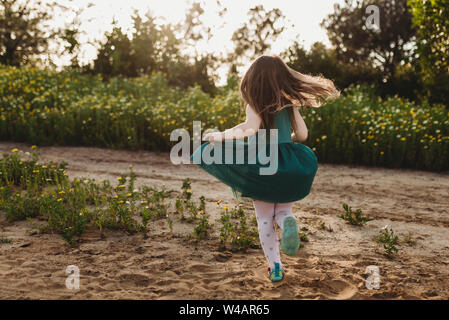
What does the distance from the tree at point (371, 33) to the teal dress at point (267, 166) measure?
64.2 feet

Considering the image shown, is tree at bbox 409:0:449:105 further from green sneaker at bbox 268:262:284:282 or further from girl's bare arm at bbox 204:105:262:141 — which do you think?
green sneaker at bbox 268:262:284:282

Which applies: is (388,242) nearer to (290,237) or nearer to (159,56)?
(290,237)

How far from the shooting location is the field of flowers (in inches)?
290

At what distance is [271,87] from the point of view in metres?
2.78

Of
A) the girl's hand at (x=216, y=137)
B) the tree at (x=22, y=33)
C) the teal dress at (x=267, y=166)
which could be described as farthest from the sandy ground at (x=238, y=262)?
the tree at (x=22, y=33)

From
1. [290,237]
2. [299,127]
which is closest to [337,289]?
[290,237]

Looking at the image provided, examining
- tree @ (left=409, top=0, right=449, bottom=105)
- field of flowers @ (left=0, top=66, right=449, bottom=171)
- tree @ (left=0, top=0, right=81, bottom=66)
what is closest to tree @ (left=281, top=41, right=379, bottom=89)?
field of flowers @ (left=0, top=66, right=449, bottom=171)

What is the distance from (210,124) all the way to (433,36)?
5.34 metres

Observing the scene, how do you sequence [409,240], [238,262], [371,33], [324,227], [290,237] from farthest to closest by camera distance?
[371,33]
[324,227]
[409,240]
[238,262]
[290,237]

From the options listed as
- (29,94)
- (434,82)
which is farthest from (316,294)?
(29,94)

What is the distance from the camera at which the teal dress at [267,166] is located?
2.71m

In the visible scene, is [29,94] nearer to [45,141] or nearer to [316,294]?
[45,141]
